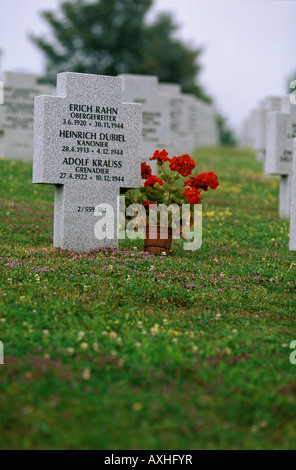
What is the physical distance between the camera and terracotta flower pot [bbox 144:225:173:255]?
33.2 ft

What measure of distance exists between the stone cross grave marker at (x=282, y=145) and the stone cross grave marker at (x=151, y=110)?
4.65m

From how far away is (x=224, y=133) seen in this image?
7619 centimetres

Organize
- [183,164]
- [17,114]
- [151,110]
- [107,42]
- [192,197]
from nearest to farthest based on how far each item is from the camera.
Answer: [192,197] < [183,164] < [151,110] < [17,114] < [107,42]

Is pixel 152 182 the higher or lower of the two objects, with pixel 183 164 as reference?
lower

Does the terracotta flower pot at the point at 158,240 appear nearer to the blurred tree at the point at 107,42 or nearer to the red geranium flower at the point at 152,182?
the red geranium flower at the point at 152,182

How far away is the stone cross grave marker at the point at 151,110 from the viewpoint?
19.3 m

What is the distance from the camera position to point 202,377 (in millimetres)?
5688

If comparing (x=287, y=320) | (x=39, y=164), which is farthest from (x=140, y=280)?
(x=39, y=164)

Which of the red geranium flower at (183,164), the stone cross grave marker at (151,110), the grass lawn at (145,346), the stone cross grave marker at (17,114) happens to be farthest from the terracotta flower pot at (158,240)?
the stone cross grave marker at (17,114)

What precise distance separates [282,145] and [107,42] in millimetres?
38303

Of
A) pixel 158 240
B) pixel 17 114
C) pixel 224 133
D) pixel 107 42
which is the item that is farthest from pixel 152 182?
pixel 224 133

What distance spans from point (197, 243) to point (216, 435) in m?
6.88

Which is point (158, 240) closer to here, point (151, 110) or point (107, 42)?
point (151, 110)
